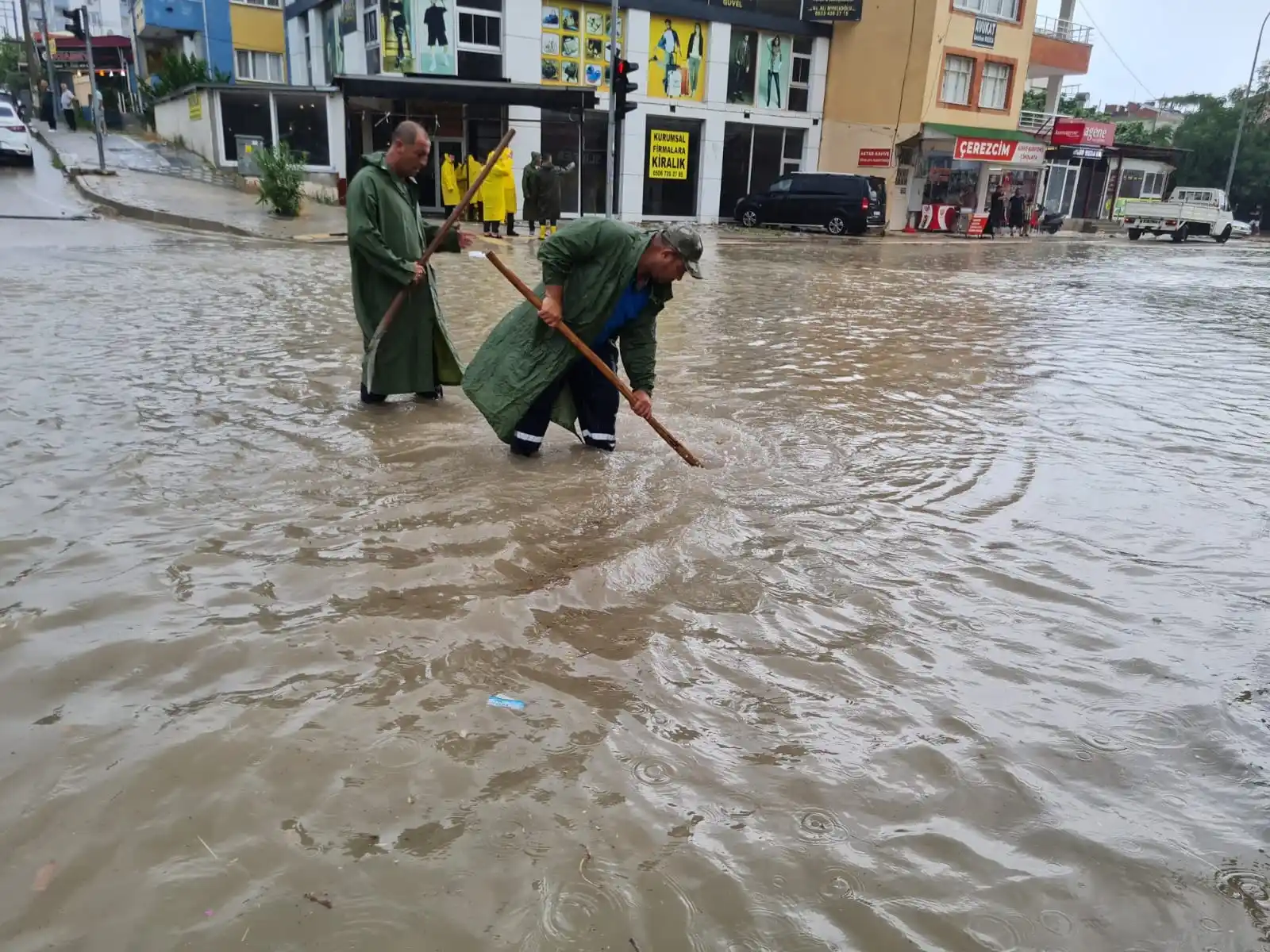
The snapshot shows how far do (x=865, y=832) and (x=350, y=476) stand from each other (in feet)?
10.5

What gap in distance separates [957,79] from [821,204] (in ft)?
31.0

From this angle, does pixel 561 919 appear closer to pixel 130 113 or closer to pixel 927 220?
pixel 927 220

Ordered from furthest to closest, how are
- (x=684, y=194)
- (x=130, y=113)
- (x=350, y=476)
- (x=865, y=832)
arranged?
(x=130, y=113), (x=684, y=194), (x=350, y=476), (x=865, y=832)

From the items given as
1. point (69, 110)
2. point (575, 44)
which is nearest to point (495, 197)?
point (575, 44)

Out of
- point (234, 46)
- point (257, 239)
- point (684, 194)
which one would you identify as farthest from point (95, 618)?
point (234, 46)

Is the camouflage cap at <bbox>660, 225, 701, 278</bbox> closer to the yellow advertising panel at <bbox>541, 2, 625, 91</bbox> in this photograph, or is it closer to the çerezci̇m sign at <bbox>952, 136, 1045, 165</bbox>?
the yellow advertising panel at <bbox>541, 2, 625, 91</bbox>

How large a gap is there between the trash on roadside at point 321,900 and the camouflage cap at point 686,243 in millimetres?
2984

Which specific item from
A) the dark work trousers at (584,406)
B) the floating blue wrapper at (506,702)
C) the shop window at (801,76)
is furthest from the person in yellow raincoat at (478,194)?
the floating blue wrapper at (506,702)

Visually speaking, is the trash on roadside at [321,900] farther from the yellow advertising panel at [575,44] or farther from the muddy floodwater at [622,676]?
the yellow advertising panel at [575,44]

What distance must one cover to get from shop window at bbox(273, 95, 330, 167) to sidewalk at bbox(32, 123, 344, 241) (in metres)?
1.86

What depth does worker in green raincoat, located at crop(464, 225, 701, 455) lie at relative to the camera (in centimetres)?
443

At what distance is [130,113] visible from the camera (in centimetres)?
3784

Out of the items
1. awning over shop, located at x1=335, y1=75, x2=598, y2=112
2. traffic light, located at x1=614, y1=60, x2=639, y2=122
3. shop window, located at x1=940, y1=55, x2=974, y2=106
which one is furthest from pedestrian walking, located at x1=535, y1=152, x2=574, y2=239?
shop window, located at x1=940, y1=55, x2=974, y2=106

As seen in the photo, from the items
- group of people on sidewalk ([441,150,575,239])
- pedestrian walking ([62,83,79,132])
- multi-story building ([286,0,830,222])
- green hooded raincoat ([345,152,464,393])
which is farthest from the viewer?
pedestrian walking ([62,83,79,132])
